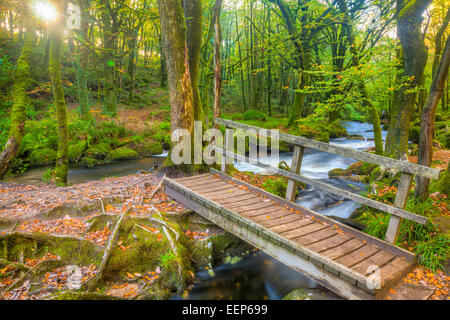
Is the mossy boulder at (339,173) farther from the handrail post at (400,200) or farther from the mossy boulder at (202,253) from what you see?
the mossy boulder at (202,253)

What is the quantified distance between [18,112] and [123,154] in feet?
17.7

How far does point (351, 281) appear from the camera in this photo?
3.17 metres

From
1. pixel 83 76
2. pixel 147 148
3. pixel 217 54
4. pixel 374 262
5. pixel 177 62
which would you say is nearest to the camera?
pixel 374 262

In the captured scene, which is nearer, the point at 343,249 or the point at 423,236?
the point at 343,249

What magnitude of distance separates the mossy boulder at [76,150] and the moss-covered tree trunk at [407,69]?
40.5ft

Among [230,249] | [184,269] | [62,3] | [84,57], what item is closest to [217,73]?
[62,3]

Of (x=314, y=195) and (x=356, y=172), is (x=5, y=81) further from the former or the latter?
(x=356, y=172)

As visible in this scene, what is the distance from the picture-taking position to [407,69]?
6.73m

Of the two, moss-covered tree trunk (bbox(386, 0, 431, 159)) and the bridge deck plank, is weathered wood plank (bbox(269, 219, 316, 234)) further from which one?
moss-covered tree trunk (bbox(386, 0, 431, 159))

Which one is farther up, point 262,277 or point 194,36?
point 194,36

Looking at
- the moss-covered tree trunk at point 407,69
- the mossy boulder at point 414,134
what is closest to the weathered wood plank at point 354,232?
the moss-covered tree trunk at point 407,69

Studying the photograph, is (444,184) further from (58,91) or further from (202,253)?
(58,91)

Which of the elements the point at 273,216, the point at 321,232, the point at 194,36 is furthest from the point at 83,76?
the point at 321,232

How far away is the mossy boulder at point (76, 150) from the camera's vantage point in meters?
12.1
